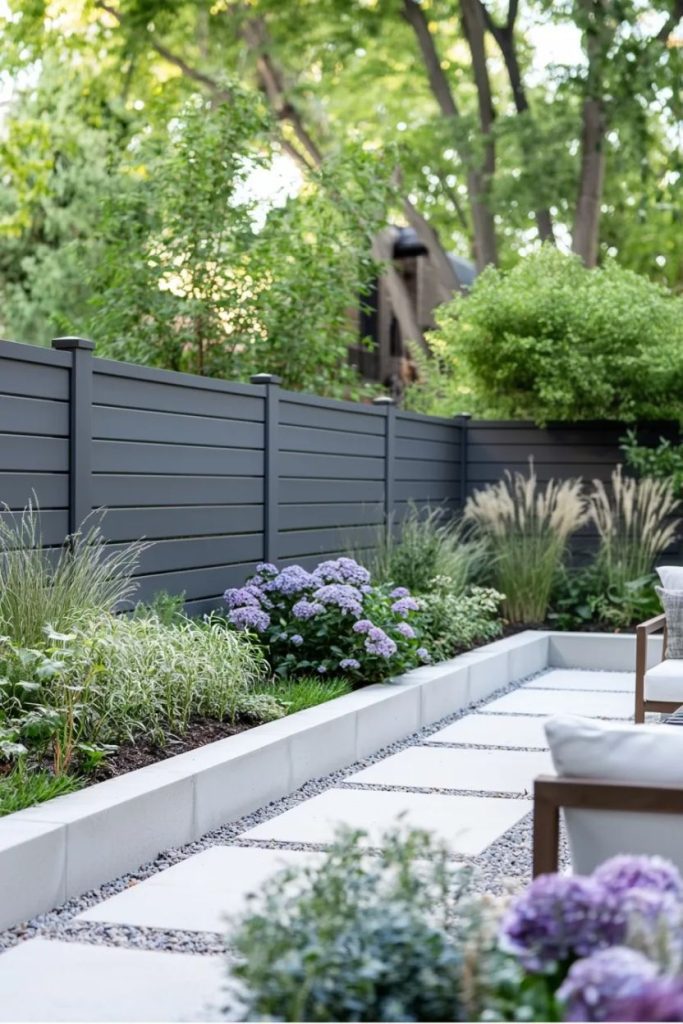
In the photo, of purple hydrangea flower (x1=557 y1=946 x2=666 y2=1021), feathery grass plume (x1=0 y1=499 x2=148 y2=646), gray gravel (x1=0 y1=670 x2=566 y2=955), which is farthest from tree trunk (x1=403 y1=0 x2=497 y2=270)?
purple hydrangea flower (x1=557 y1=946 x2=666 y2=1021)

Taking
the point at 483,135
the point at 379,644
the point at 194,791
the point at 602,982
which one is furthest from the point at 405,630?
the point at 483,135

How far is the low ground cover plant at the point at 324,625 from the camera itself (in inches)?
257

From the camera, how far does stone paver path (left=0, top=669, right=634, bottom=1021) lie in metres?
3.05

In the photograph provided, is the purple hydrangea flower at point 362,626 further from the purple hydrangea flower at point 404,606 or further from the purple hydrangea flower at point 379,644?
the purple hydrangea flower at point 404,606

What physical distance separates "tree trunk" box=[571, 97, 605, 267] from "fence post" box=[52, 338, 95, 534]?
9652 mm

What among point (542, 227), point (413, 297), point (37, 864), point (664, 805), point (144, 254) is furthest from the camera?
point (413, 297)

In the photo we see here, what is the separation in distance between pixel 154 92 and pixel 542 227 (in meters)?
5.49

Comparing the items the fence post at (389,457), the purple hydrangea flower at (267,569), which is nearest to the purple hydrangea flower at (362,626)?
the purple hydrangea flower at (267,569)

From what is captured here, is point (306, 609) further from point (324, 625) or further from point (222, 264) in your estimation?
point (222, 264)

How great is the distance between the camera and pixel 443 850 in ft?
7.19

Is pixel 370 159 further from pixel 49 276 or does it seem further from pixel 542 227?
pixel 49 276

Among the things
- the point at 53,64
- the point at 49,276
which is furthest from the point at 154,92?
the point at 49,276

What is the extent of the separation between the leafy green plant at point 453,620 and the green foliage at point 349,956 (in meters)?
5.48

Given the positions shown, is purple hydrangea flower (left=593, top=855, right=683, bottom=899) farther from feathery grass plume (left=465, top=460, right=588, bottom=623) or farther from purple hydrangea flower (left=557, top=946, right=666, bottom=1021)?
feathery grass plume (left=465, top=460, right=588, bottom=623)
